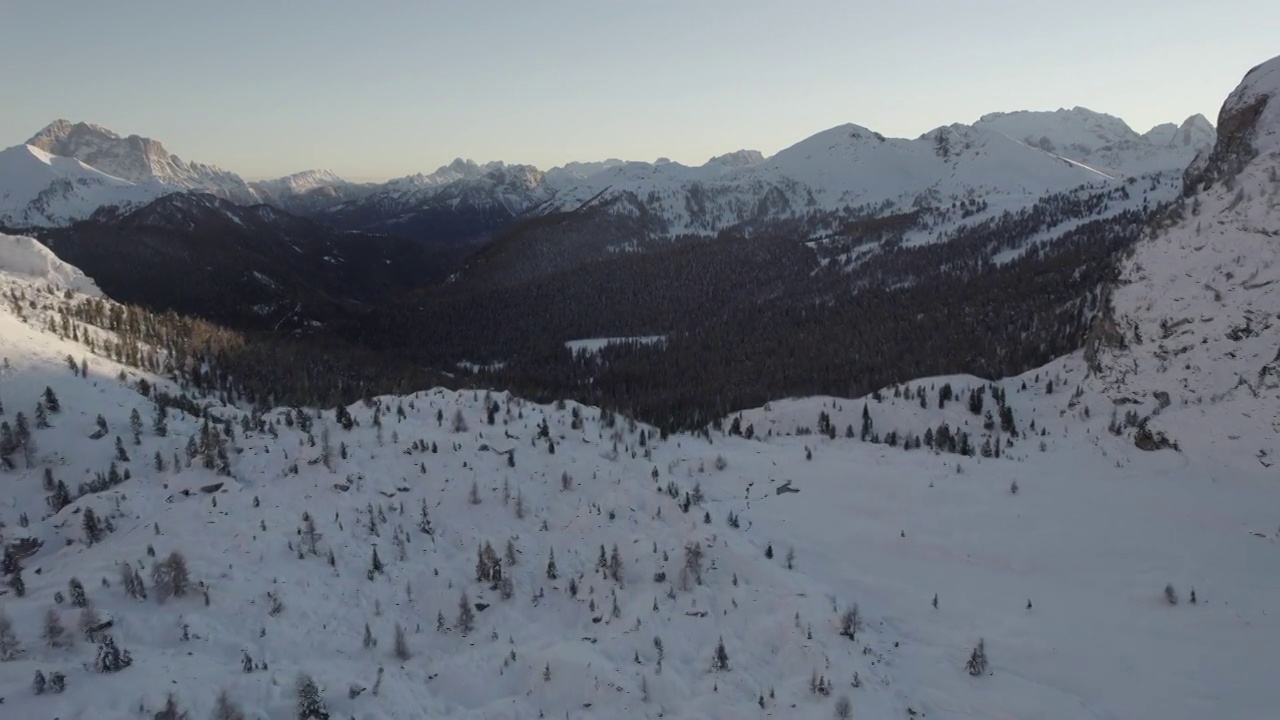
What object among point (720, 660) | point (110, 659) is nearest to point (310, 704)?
point (110, 659)

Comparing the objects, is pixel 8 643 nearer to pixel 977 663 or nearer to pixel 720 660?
pixel 720 660

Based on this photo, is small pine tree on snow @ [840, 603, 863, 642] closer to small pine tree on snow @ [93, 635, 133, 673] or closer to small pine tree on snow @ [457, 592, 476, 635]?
small pine tree on snow @ [457, 592, 476, 635]

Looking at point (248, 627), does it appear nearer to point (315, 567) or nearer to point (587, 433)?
point (315, 567)

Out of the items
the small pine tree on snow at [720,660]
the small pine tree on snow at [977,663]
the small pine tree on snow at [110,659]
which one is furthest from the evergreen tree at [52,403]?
the small pine tree on snow at [977,663]

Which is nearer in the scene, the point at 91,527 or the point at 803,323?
the point at 91,527

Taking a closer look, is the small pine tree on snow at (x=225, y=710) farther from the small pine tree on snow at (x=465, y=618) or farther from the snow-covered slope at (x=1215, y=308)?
the snow-covered slope at (x=1215, y=308)

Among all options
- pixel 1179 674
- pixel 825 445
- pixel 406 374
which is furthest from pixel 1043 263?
pixel 1179 674
